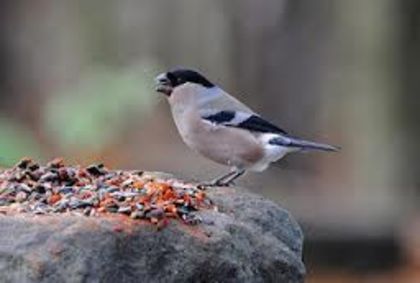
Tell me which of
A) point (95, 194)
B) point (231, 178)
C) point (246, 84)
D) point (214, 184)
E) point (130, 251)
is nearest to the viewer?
point (130, 251)

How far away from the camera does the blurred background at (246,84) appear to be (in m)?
11.3

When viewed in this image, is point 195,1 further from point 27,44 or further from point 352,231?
point 352,231

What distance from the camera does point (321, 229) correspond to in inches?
360

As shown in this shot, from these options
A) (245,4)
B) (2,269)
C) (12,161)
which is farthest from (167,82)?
(245,4)

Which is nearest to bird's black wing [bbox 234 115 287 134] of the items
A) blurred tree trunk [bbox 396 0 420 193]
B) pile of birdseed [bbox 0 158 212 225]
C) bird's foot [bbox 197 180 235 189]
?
bird's foot [bbox 197 180 235 189]

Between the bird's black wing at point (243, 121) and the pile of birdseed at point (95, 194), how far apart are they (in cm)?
94

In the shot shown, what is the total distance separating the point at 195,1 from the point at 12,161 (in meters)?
3.52

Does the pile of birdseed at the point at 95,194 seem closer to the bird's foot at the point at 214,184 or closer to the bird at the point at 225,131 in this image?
the bird's foot at the point at 214,184

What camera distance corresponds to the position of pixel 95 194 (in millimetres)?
4125

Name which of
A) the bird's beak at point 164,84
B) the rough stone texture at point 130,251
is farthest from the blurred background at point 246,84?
the rough stone texture at point 130,251

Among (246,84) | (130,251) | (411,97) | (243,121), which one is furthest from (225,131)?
(246,84)

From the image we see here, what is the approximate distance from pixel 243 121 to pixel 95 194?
1503 millimetres

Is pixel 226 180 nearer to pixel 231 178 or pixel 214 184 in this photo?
pixel 231 178

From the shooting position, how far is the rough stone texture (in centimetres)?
366
